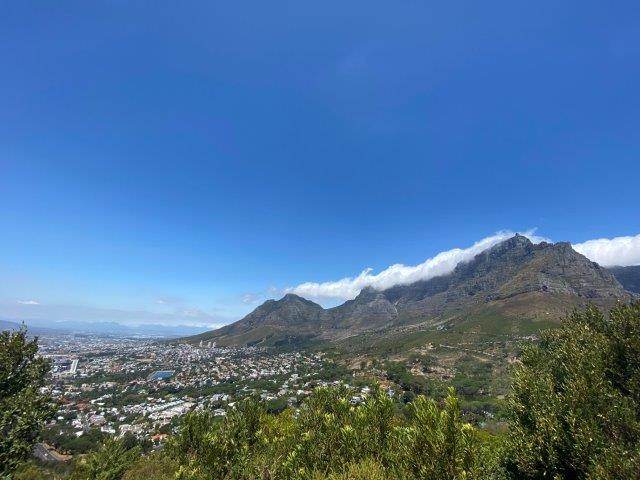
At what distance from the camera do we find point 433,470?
16.4 m

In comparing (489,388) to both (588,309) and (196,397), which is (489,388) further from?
(196,397)

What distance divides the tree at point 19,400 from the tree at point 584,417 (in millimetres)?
42458

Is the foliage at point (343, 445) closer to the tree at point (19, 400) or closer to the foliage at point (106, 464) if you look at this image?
the foliage at point (106, 464)

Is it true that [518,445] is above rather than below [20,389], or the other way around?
below

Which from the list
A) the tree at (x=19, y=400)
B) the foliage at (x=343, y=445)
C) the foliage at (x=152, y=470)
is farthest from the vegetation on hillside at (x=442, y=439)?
the tree at (x=19, y=400)

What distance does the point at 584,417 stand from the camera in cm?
2383

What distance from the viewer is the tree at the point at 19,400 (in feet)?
94.9

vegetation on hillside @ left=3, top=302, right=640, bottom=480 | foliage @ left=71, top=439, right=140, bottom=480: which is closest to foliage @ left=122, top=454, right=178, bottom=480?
vegetation on hillside @ left=3, top=302, right=640, bottom=480

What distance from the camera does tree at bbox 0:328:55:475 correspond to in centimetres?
2892

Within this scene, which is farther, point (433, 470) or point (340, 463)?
point (340, 463)

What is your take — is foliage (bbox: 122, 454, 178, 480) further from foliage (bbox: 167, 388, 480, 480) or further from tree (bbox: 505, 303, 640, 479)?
tree (bbox: 505, 303, 640, 479)

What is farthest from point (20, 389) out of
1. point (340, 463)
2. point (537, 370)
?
point (537, 370)

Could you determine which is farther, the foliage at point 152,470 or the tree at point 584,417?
the foliage at point 152,470

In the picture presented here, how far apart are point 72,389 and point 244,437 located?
681ft
